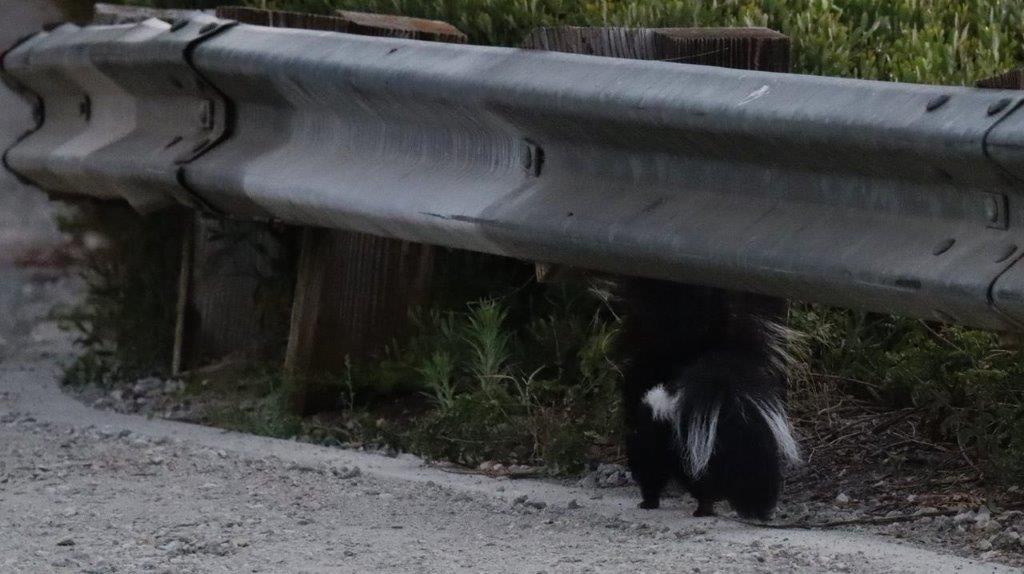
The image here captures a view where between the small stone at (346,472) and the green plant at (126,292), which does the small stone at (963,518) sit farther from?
the green plant at (126,292)

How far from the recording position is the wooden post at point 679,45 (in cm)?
481

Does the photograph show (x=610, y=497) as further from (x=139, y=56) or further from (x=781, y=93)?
(x=139, y=56)

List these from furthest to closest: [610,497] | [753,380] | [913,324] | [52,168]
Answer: [52,168], [913,324], [610,497], [753,380]

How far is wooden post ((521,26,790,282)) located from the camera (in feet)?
15.8

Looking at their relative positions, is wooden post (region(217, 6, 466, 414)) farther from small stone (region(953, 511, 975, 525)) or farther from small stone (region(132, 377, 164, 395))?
small stone (region(953, 511, 975, 525))

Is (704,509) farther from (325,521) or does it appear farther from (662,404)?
(325,521)

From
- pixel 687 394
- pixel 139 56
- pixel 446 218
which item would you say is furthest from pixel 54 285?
pixel 687 394

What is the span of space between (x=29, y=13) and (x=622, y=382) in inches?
271

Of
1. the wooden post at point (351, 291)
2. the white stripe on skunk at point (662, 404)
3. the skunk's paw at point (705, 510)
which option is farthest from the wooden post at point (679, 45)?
the wooden post at point (351, 291)

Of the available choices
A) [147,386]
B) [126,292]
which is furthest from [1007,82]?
[126,292]

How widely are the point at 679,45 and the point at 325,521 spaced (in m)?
1.72

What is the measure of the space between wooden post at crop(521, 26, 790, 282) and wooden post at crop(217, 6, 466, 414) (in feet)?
3.50

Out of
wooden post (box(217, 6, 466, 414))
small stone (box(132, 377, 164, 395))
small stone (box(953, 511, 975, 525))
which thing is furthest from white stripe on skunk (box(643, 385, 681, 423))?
small stone (box(132, 377, 164, 395))

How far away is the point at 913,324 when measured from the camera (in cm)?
498
